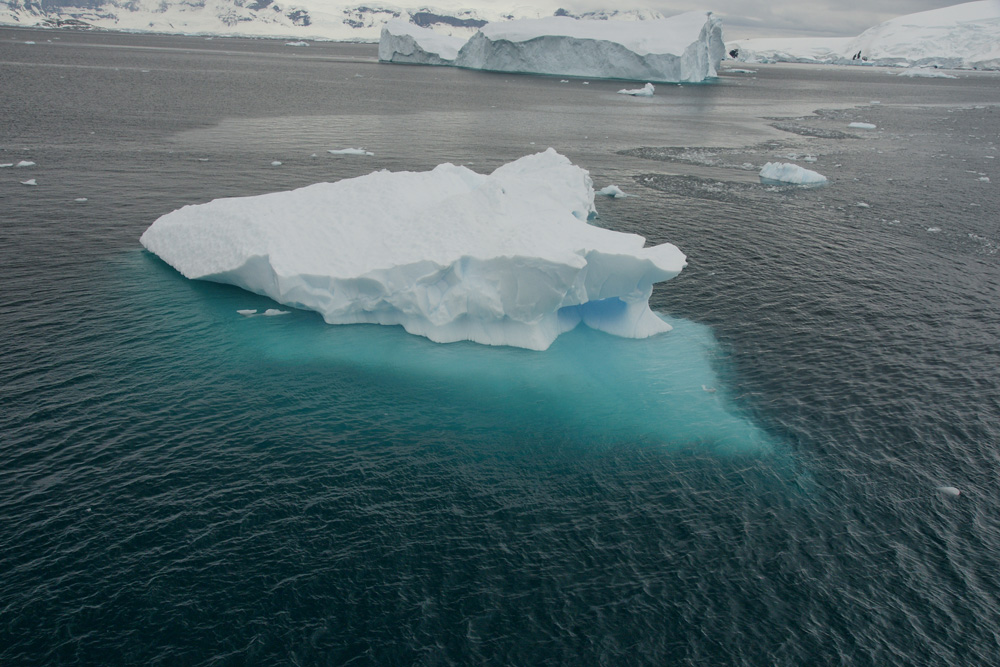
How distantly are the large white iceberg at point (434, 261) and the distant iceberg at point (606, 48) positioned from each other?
101870 millimetres

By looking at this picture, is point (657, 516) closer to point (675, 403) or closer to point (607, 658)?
point (607, 658)

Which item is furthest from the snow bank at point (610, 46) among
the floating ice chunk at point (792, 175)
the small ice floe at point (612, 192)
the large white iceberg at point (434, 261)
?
the large white iceberg at point (434, 261)

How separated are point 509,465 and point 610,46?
11807 cm

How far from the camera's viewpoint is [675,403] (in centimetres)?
2248

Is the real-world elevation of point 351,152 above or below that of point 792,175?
below

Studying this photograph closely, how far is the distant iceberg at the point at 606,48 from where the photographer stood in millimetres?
118438

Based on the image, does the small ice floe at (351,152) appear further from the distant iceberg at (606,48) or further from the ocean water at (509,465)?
the distant iceberg at (606,48)

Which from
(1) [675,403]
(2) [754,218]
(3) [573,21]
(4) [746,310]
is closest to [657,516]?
(1) [675,403]

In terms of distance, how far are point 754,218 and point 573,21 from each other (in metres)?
103

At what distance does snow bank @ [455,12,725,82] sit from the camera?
118 m

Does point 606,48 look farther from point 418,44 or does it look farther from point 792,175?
point 792,175

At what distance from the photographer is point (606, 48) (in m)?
121

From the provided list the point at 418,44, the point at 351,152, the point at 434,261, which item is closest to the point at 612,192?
the point at 351,152

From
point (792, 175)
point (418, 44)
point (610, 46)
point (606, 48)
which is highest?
point (610, 46)
